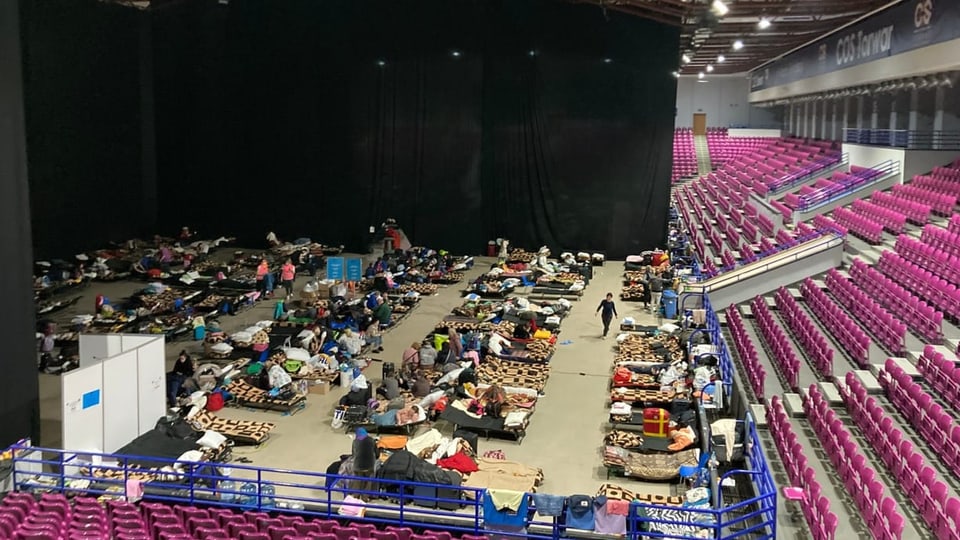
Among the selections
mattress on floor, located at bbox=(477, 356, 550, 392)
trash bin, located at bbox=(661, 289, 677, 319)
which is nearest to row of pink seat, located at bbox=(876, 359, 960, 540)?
mattress on floor, located at bbox=(477, 356, 550, 392)

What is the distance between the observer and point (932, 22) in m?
20.6

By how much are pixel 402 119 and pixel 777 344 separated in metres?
17.0

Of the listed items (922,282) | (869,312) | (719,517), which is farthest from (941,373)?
(719,517)

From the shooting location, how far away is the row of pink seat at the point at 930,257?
16.9 metres

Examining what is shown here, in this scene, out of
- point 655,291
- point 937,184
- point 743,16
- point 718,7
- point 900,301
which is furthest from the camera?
point 743,16

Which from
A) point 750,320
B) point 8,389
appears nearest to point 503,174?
point 750,320

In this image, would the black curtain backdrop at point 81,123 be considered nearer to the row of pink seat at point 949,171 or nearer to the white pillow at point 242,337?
the white pillow at point 242,337

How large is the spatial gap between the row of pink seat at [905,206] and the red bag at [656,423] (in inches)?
512

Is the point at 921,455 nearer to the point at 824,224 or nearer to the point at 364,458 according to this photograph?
the point at 364,458

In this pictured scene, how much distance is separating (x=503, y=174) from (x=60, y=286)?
14.2 meters

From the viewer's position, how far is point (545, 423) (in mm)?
13820

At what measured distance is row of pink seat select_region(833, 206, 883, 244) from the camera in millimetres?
21984

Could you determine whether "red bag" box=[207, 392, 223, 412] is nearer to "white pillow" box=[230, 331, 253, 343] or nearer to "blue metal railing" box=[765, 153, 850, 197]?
"white pillow" box=[230, 331, 253, 343]

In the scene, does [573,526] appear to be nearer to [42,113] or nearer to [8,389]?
[8,389]
